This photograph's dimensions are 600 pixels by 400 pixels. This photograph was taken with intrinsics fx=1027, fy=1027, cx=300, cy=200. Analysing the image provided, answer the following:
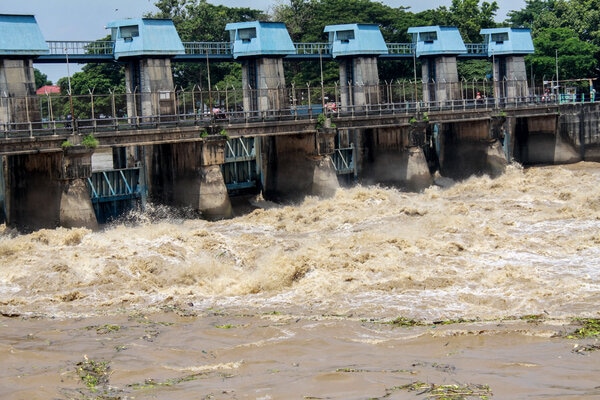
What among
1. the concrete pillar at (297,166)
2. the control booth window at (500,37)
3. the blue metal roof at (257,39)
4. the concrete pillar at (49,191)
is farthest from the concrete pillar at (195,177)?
the control booth window at (500,37)

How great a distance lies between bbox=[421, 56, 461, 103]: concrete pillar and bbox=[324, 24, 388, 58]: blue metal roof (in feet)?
14.7

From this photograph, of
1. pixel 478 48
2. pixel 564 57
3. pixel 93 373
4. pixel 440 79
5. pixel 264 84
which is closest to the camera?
pixel 93 373

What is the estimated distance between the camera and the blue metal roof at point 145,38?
149 ft

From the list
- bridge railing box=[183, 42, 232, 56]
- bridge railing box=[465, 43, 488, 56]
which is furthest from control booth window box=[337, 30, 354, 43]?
bridge railing box=[465, 43, 488, 56]

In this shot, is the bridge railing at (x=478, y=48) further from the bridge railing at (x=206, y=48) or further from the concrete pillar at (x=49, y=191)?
the concrete pillar at (x=49, y=191)

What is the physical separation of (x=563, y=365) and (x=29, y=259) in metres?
18.8

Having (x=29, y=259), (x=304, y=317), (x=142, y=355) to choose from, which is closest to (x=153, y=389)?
(x=142, y=355)

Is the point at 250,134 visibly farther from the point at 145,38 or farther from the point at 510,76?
the point at 510,76

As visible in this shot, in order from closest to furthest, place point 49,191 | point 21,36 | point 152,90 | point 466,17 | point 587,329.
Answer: point 587,329
point 49,191
point 21,36
point 152,90
point 466,17

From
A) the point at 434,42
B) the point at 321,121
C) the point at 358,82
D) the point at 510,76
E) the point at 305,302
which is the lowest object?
the point at 305,302

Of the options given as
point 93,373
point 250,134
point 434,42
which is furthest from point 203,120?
point 93,373

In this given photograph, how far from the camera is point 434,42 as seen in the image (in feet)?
201

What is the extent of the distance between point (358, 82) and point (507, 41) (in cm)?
1428

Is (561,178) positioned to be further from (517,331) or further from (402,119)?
(517,331)
